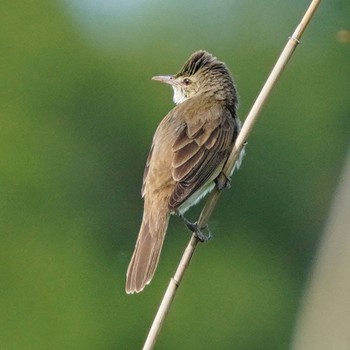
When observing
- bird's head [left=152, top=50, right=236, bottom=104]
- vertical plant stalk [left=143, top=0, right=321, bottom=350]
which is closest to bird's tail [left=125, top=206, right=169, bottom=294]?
vertical plant stalk [left=143, top=0, right=321, bottom=350]

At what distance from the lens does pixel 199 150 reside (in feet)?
24.0

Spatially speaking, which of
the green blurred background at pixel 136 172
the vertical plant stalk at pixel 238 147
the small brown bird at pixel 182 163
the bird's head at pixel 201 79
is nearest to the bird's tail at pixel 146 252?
the small brown bird at pixel 182 163

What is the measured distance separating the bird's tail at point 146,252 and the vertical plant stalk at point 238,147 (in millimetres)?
480

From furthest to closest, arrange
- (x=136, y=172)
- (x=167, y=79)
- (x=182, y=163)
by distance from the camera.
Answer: (x=136, y=172)
(x=167, y=79)
(x=182, y=163)

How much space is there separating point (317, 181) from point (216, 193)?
16470 millimetres

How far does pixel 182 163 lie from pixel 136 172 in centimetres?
1531

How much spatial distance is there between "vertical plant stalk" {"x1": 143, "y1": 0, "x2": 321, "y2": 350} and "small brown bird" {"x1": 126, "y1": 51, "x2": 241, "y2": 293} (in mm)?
416

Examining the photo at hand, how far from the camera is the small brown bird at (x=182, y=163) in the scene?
693 cm

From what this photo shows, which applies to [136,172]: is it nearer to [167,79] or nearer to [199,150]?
[167,79]

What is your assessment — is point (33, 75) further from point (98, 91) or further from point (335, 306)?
point (335, 306)

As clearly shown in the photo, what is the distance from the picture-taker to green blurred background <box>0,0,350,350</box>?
19125mm

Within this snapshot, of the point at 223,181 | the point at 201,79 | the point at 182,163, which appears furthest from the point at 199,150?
the point at 201,79

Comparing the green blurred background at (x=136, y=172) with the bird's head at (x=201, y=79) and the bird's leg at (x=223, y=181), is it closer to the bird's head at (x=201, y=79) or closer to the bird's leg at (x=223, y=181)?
the bird's head at (x=201, y=79)

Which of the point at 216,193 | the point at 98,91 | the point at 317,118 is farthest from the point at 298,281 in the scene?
the point at 216,193
